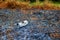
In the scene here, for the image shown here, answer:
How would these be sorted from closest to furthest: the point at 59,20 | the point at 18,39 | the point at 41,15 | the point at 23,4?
1. the point at 18,39
2. the point at 59,20
3. the point at 41,15
4. the point at 23,4

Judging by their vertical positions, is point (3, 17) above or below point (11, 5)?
above

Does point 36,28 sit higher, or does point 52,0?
point 36,28

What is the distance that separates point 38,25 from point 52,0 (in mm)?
4726

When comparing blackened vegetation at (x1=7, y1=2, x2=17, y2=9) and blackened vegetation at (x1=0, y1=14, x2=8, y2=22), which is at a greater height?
blackened vegetation at (x1=0, y1=14, x2=8, y2=22)

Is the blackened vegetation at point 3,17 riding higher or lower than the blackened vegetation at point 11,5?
higher

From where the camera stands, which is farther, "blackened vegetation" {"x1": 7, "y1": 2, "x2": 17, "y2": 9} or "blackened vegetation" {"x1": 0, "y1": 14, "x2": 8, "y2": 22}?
"blackened vegetation" {"x1": 7, "y1": 2, "x2": 17, "y2": 9}

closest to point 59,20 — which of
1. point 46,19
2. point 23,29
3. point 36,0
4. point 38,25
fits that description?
point 46,19

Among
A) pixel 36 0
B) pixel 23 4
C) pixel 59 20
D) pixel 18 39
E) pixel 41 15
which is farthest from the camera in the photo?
pixel 36 0

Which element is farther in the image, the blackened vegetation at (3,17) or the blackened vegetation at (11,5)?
the blackened vegetation at (11,5)

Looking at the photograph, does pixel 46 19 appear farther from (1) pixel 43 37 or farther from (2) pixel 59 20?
(1) pixel 43 37

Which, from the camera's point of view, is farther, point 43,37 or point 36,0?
point 36,0

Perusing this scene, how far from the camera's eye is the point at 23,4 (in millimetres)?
7645

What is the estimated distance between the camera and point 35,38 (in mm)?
4039

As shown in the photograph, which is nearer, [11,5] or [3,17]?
[3,17]
